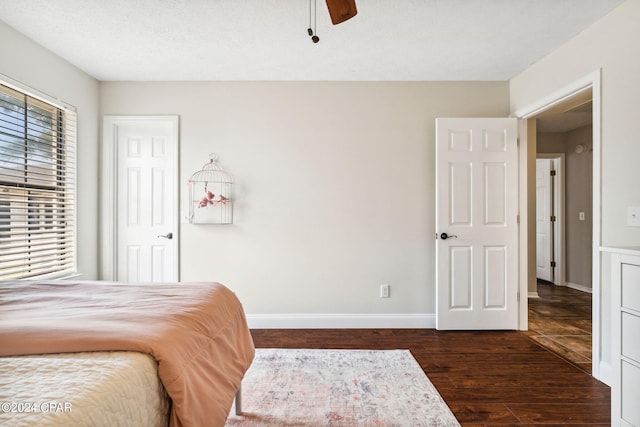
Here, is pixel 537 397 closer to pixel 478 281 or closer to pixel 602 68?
pixel 478 281

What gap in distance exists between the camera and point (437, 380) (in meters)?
2.25

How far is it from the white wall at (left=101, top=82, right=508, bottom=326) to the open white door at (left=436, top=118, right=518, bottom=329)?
186mm

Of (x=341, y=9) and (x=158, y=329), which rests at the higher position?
(x=341, y=9)

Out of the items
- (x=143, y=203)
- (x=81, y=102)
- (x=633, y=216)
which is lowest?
(x=633, y=216)

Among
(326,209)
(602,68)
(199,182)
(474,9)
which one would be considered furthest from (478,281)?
(199,182)

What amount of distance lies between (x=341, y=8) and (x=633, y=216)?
2161mm

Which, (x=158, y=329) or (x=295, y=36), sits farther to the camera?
(x=295, y=36)

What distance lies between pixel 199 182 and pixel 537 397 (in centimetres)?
324

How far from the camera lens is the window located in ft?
7.87

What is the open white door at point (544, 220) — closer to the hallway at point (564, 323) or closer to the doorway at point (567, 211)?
the doorway at point (567, 211)

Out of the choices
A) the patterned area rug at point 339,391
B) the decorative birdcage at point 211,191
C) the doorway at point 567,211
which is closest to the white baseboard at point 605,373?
the patterned area rug at point 339,391

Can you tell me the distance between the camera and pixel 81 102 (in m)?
3.14

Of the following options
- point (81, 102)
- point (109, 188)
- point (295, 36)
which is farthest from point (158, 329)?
point (81, 102)

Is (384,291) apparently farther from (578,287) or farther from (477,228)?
(578,287)
